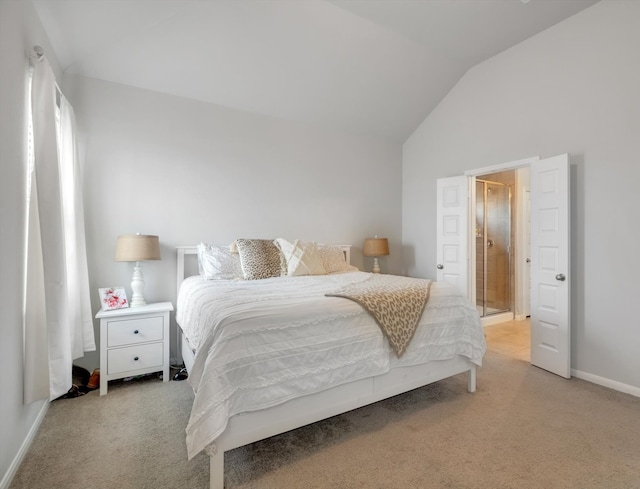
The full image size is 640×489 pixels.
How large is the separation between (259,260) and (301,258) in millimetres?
418

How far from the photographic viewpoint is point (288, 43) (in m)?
3.03

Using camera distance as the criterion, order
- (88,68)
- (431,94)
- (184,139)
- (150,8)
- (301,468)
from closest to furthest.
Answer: (301,468)
(150,8)
(88,68)
(184,139)
(431,94)

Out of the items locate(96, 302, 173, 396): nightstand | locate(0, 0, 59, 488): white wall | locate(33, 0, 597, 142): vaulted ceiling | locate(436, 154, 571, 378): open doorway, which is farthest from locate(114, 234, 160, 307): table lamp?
locate(436, 154, 571, 378): open doorway

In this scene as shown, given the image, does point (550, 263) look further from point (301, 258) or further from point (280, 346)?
point (280, 346)

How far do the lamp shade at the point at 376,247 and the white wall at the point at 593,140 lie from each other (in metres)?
1.63

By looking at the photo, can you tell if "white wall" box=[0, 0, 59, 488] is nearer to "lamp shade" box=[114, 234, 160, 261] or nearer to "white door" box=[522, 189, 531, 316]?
"lamp shade" box=[114, 234, 160, 261]

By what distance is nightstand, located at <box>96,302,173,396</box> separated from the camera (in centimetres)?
248

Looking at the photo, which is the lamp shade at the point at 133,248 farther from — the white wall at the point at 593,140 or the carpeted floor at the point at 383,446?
the white wall at the point at 593,140

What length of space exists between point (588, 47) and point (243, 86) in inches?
128

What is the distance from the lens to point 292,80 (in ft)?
11.2

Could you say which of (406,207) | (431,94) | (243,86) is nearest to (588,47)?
(431,94)

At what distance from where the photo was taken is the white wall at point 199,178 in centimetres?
288

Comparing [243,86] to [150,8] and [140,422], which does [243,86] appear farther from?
[140,422]

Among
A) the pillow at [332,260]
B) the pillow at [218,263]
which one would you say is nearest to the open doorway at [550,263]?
the pillow at [332,260]
